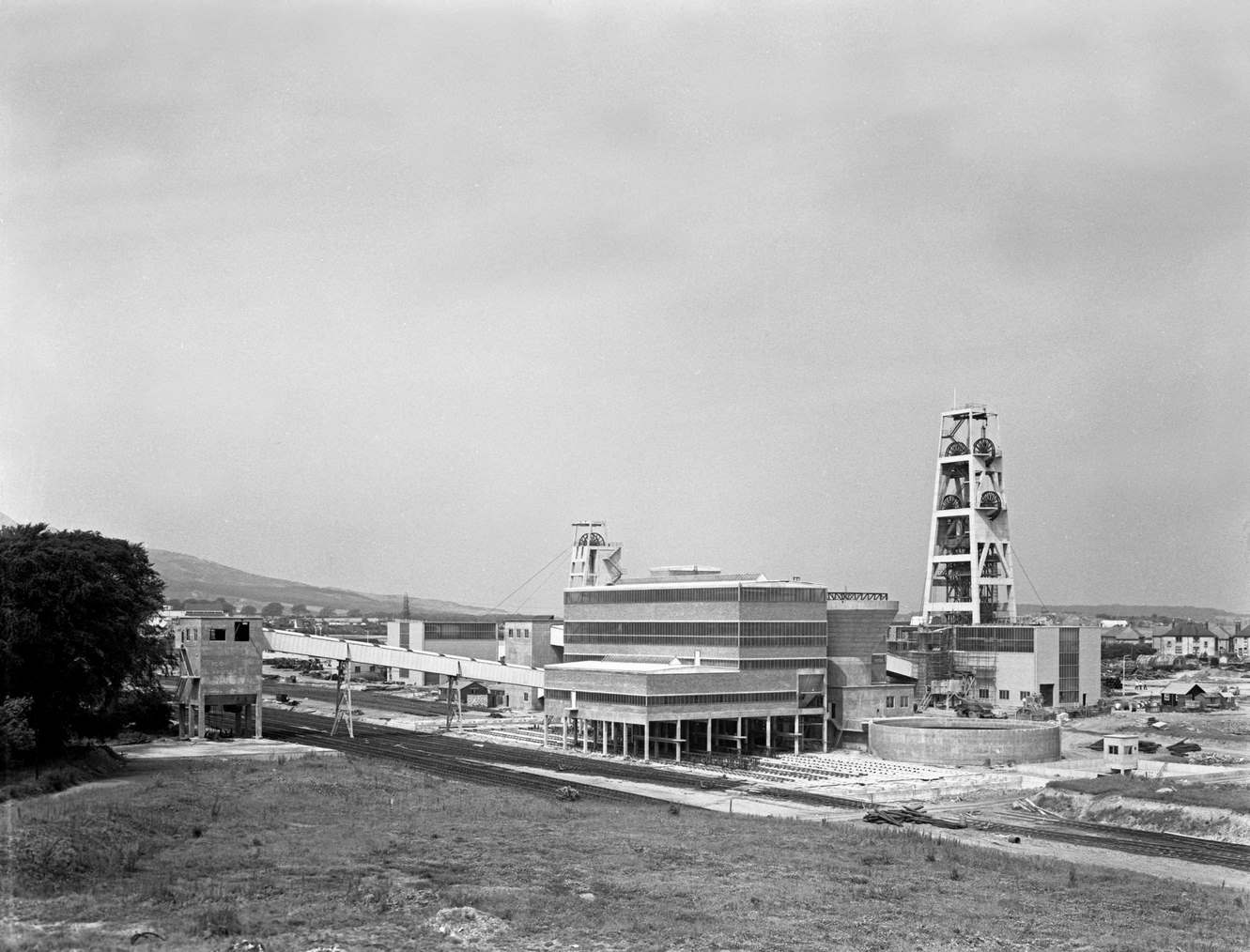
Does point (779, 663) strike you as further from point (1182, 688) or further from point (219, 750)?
point (1182, 688)

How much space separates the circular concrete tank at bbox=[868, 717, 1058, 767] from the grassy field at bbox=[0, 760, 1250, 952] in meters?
34.7

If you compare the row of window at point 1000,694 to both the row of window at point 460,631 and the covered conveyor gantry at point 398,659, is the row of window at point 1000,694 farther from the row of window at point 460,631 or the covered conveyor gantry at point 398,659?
the row of window at point 460,631

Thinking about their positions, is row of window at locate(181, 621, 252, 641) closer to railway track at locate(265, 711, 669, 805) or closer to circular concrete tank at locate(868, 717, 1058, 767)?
railway track at locate(265, 711, 669, 805)

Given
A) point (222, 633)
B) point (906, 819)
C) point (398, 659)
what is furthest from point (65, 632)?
point (398, 659)

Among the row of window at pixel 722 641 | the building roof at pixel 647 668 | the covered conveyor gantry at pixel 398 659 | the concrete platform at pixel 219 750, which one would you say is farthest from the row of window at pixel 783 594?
the concrete platform at pixel 219 750

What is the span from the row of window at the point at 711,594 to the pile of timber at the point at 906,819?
3454cm

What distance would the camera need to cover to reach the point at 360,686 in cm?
18538

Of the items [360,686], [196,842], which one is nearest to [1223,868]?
[196,842]

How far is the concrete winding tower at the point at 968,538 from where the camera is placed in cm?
15062

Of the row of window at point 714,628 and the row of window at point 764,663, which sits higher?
the row of window at point 714,628

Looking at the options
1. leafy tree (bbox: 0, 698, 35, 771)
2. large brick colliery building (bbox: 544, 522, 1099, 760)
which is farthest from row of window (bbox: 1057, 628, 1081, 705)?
leafy tree (bbox: 0, 698, 35, 771)

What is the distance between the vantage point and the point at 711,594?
10600 centimetres

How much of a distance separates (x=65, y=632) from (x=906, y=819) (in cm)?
4636

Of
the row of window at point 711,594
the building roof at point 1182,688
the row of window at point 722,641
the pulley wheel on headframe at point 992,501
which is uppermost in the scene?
the pulley wheel on headframe at point 992,501
